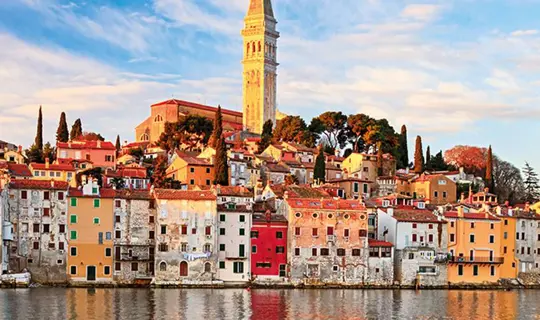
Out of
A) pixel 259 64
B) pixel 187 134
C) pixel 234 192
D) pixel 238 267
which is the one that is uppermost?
pixel 259 64

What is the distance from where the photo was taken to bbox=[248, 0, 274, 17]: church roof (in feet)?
404

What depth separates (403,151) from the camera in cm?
10056

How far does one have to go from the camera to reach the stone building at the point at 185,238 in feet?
201

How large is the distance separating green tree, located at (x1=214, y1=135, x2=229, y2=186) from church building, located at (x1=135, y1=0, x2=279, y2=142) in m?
39.7

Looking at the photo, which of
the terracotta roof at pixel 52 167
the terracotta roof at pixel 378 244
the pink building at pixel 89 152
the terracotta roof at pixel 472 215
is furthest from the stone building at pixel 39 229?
the terracotta roof at pixel 472 215

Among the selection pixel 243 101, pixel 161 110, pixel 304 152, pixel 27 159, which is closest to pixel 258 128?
pixel 243 101

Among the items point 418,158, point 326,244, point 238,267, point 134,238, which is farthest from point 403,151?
point 134,238

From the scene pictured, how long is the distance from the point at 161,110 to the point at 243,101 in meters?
12.6

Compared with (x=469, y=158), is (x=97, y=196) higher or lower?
lower

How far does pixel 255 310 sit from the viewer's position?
162ft

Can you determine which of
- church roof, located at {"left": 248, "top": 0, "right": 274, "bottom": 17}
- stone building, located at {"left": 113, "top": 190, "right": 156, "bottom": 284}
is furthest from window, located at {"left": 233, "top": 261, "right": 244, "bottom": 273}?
church roof, located at {"left": 248, "top": 0, "right": 274, "bottom": 17}

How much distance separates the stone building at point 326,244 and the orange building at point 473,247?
7.76m

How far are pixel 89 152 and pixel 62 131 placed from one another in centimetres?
873

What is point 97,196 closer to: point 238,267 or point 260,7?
point 238,267
